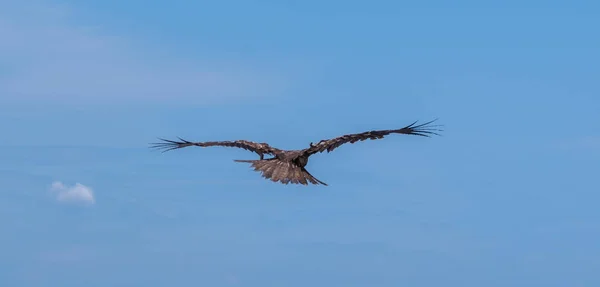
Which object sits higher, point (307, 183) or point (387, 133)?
point (387, 133)

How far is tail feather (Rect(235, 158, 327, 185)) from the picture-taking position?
39312 mm

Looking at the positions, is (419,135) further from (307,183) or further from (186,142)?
(186,142)

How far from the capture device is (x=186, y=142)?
47.7 m

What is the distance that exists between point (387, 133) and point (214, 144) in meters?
8.68

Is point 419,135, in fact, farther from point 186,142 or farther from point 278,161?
point 186,142

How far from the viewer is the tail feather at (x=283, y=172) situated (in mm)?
39312

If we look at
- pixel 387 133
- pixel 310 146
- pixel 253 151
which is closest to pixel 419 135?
pixel 387 133

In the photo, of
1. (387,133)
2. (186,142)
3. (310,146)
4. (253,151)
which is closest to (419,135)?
(387,133)

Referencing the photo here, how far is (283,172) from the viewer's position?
39.9 meters

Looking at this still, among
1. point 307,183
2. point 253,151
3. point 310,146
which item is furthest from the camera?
point 253,151

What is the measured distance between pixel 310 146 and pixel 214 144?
601 cm

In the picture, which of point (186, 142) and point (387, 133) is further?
point (186, 142)

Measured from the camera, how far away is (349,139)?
140ft

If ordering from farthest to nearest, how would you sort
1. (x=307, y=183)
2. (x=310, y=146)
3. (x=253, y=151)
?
(x=253, y=151) < (x=310, y=146) < (x=307, y=183)
